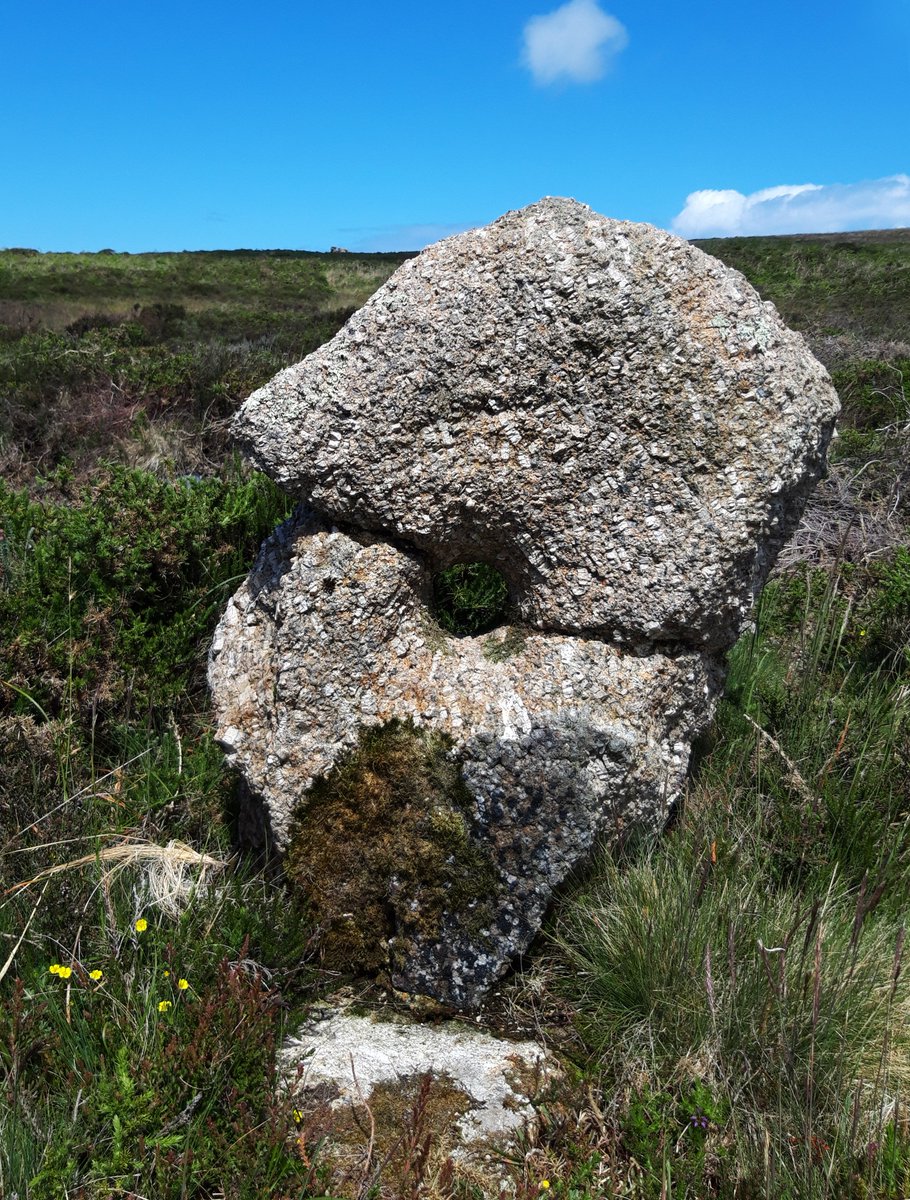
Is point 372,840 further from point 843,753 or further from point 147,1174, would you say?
point 843,753

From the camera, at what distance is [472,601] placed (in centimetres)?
410

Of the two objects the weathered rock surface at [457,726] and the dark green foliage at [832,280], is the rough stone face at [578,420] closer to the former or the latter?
the weathered rock surface at [457,726]

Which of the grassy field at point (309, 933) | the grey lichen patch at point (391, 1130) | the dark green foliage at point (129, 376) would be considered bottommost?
the grey lichen patch at point (391, 1130)

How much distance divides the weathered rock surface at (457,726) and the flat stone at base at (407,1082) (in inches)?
7.5

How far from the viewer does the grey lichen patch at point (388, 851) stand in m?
2.80

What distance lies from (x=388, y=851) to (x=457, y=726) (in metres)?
0.46

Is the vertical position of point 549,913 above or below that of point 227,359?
below

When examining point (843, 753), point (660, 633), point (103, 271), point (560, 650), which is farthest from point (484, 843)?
point (103, 271)

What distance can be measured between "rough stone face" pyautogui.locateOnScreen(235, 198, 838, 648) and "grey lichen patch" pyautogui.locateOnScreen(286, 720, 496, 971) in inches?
26.0

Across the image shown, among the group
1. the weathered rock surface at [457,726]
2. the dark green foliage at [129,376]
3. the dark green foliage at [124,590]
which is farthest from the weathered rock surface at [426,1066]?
the dark green foliage at [129,376]

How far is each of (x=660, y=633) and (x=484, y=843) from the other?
2.86 feet

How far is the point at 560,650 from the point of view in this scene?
2.93 meters

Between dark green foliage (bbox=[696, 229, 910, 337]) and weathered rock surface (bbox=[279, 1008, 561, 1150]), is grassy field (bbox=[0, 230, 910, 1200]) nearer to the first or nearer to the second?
weathered rock surface (bbox=[279, 1008, 561, 1150])

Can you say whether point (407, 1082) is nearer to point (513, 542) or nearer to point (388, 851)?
point (388, 851)
